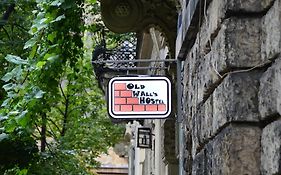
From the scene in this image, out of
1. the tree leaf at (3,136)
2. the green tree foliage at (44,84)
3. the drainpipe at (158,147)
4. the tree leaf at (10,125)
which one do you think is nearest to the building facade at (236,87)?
the green tree foliage at (44,84)

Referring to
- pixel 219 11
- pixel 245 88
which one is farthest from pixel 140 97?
pixel 245 88

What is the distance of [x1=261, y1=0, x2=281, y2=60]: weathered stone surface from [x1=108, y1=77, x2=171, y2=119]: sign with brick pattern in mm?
2843

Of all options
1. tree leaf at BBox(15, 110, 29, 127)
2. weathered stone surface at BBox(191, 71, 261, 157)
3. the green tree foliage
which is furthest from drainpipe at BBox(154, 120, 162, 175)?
weathered stone surface at BBox(191, 71, 261, 157)

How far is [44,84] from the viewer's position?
29.1 feet

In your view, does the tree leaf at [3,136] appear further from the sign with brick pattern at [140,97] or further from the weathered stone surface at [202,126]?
the weathered stone surface at [202,126]

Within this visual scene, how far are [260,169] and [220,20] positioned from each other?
79 cm

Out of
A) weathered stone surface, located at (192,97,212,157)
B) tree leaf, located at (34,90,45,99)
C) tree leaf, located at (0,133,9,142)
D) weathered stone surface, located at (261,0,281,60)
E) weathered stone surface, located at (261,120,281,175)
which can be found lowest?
weathered stone surface, located at (261,120,281,175)

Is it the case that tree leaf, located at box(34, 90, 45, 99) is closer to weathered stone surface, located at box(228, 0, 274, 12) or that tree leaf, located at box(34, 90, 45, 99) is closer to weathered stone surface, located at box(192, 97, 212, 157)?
weathered stone surface, located at box(192, 97, 212, 157)

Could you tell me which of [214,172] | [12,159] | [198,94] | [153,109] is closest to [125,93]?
[153,109]

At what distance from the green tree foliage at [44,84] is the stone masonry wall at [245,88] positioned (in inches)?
199

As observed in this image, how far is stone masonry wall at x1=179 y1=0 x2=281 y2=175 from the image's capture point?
287 cm

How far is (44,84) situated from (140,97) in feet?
10.2

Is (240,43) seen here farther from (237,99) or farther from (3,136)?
(3,136)

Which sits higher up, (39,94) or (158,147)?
(39,94)
